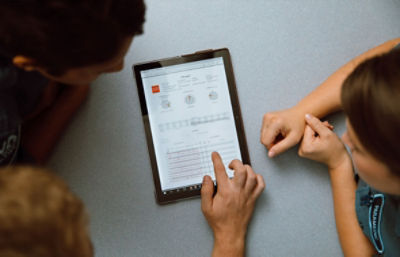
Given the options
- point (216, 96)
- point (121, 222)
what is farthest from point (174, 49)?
point (121, 222)

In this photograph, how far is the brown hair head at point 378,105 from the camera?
0.44 meters

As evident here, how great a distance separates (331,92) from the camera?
69cm

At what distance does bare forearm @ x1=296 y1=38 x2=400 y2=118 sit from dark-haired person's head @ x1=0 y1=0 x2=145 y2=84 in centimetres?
39

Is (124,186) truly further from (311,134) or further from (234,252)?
(311,134)

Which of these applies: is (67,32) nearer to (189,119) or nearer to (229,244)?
(189,119)

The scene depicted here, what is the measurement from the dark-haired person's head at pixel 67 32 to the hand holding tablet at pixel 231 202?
12.6 inches

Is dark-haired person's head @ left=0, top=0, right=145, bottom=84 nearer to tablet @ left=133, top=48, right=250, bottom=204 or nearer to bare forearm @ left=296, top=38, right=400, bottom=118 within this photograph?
tablet @ left=133, top=48, right=250, bottom=204

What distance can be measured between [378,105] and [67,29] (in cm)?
42

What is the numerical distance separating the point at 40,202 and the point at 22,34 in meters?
0.22

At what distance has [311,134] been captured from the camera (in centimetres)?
70

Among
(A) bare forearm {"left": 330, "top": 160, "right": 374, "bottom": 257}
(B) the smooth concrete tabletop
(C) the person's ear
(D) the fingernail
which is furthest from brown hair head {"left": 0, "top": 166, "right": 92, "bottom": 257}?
(A) bare forearm {"left": 330, "top": 160, "right": 374, "bottom": 257}

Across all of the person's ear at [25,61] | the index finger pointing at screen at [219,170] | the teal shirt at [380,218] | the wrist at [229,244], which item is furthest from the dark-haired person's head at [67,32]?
the teal shirt at [380,218]

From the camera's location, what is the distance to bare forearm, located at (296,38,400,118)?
0.69 meters

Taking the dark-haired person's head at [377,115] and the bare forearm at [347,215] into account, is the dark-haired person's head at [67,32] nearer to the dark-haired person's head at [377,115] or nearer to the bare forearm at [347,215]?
the dark-haired person's head at [377,115]
